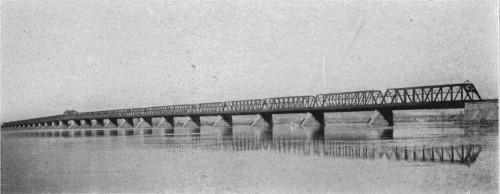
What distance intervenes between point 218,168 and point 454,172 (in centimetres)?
550

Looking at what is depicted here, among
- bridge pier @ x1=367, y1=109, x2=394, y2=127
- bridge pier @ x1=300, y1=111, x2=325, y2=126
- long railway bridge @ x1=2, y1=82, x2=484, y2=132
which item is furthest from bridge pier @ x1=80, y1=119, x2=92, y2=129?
bridge pier @ x1=367, y1=109, x2=394, y2=127

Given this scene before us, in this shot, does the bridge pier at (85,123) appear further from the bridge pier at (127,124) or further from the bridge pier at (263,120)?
the bridge pier at (263,120)

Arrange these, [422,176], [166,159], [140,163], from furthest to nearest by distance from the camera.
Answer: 1. [166,159]
2. [140,163]
3. [422,176]

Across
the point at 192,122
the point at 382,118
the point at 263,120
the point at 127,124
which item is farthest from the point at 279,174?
the point at 127,124

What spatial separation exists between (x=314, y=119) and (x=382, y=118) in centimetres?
1253

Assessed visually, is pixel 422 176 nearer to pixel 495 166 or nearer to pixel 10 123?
pixel 495 166

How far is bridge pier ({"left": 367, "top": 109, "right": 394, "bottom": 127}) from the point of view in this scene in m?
50.5

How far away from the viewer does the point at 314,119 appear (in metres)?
62.4

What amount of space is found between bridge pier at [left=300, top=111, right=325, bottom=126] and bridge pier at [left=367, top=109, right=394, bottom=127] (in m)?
11.5

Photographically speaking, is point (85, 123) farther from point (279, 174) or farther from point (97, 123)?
point (279, 174)

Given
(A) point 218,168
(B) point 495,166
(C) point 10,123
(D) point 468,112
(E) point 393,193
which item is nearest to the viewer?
(E) point 393,193

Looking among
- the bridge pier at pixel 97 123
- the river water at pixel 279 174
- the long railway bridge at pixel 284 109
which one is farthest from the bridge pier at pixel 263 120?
the river water at pixel 279 174

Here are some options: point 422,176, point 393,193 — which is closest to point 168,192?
point 393,193

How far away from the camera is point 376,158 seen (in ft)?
43.8
